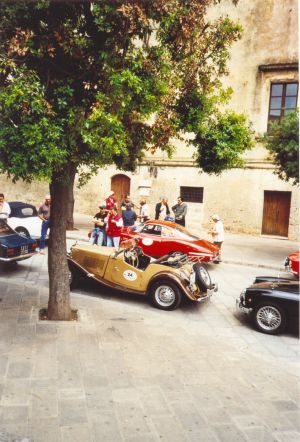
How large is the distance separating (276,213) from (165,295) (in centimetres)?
1132

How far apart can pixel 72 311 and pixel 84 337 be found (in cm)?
125

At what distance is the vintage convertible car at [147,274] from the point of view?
8.39m

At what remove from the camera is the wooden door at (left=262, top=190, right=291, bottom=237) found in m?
18.1

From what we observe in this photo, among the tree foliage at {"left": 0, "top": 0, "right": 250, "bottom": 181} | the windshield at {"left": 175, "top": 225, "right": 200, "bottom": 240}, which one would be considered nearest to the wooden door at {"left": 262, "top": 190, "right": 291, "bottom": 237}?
the windshield at {"left": 175, "top": 225, "right": 200, "bottom": 240}

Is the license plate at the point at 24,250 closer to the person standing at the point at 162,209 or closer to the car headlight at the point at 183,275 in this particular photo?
the car headlight at the point at 183,275

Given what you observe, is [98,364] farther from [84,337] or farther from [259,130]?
[259,130]

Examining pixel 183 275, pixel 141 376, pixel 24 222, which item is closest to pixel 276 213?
pixel 24 222

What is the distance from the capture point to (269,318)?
772 cm

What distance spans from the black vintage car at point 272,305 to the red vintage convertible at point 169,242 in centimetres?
370

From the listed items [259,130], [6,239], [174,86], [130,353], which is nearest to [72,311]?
[130,353]

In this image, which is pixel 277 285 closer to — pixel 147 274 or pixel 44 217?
pixel 147 274

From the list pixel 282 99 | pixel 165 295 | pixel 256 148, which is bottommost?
pixel 165 295

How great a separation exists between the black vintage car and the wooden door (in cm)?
1069

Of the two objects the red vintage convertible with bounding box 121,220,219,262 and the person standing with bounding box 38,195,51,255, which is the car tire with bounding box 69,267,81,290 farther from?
the person standing with bounding box 38,195,51,255
